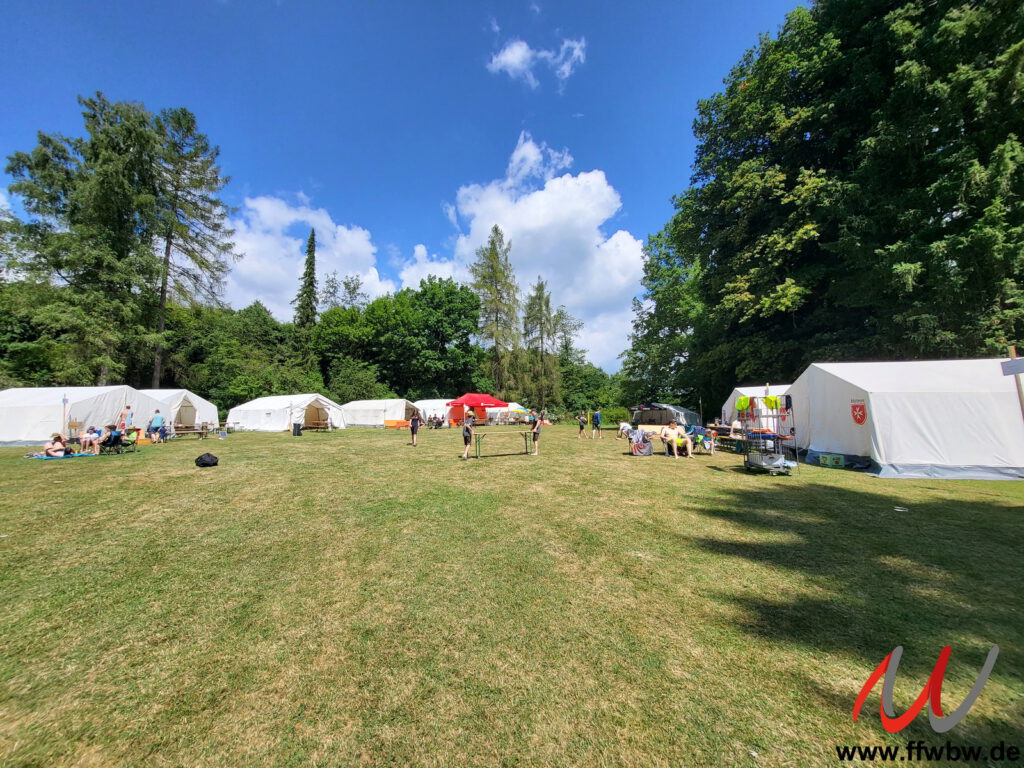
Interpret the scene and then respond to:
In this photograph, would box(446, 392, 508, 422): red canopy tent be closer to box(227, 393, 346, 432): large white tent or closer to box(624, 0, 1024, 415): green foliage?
box(227, 393, 346, 432): large white tent

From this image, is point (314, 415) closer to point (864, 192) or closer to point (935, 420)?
point (935, 420)

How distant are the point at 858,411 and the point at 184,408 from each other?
1487 inches

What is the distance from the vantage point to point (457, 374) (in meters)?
51.1

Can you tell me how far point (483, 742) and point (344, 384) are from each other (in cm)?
4525

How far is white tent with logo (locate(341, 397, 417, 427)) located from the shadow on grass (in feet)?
111

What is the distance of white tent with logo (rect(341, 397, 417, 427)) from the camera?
37.7 m

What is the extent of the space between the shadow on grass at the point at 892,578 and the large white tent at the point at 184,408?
3124 centimetres

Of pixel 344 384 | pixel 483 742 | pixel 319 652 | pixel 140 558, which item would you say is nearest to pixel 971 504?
pixel 483 742

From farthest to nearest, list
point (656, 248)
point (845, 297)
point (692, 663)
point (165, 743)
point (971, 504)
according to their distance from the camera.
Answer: point (656, 248) → point (845, 297) → point (971, 504) → point (692, 663) → point (165, 743)

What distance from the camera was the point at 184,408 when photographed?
27125mm

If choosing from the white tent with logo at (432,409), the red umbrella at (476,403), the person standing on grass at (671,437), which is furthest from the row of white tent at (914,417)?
the white tent with logo at (432,409)

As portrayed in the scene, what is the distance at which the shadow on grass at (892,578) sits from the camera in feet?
10.6

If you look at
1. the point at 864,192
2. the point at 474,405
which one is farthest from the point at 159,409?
the point at 864,192

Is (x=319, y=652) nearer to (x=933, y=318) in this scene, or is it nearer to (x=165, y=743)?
(x=165, y=743)
